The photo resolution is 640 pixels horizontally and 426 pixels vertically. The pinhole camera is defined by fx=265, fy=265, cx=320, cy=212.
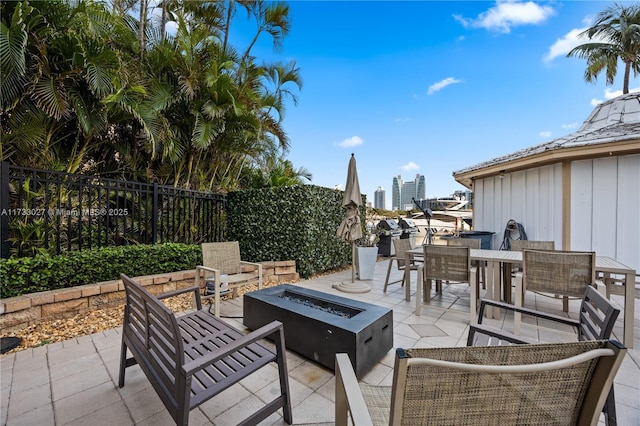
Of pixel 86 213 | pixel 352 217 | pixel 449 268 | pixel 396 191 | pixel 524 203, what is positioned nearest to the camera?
pixel 449 268

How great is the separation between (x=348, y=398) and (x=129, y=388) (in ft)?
6.30

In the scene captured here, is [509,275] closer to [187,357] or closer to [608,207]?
[608,207]

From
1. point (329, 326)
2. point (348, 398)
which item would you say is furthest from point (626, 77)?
point (348, 398)

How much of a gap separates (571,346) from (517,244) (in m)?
4.42

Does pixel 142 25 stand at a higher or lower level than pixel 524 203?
higher

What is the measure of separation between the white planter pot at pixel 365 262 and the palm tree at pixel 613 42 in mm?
9717

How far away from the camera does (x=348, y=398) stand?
42.5 inches

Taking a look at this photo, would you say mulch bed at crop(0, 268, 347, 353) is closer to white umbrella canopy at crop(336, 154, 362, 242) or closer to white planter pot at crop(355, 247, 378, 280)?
white umbrella canopy at crop(336, 154, 362, 242)

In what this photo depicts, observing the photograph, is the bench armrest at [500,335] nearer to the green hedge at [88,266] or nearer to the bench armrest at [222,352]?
the bench armrest at [222,352]

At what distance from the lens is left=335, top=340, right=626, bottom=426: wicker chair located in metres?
0.82

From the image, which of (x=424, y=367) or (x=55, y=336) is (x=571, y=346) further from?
(x=55, y=336)

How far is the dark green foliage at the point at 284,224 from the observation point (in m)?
5.43

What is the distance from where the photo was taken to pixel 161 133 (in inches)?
179

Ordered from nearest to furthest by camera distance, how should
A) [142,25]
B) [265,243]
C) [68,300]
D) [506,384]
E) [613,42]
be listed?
[506,384], [68,300], [142,25], [265,243], [613,42]
